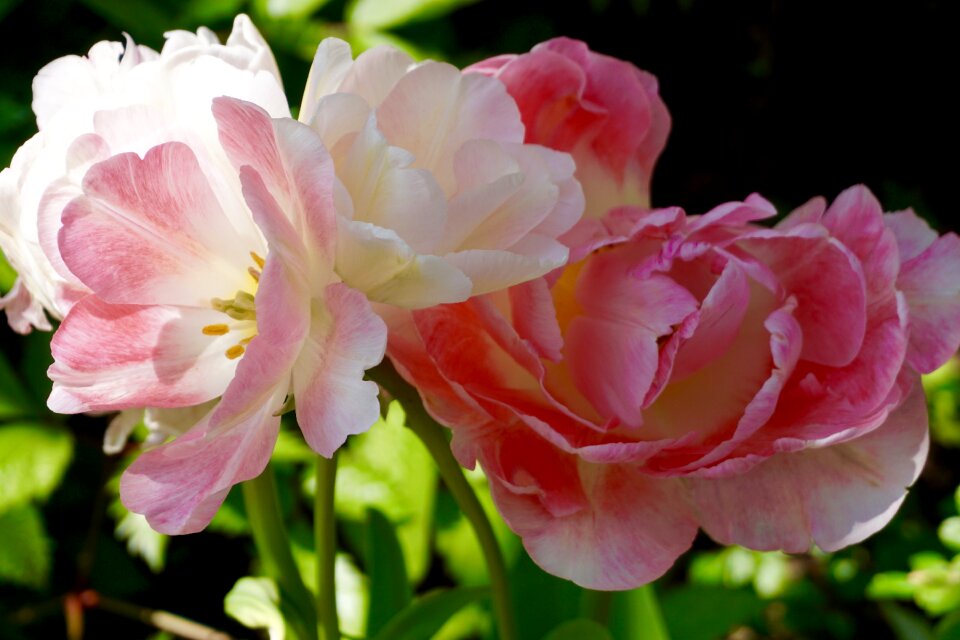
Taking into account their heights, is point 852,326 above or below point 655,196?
above

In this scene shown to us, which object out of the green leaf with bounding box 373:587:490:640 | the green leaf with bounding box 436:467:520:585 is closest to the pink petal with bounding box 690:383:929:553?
the green leaf with bounding box 373:587:490:640

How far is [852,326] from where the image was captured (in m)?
0.46

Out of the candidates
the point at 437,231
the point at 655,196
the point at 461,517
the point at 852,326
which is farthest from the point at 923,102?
the point at 437,231

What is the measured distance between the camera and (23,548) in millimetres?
912

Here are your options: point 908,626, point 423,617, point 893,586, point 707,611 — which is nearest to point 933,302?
point 423,617

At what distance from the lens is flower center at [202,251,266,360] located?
1.50 feet

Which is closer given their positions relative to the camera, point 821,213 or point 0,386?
point 821,213

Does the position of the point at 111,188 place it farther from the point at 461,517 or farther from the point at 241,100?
the point at 461,517

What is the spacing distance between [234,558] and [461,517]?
0.36 metres

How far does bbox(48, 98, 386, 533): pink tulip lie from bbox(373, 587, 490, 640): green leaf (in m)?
0.16

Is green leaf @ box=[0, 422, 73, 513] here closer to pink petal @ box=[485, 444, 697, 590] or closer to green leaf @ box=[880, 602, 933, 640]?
pink petal @ box=[485, 444, 697, 590]

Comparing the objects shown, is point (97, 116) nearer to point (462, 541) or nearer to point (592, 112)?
point (592, 112)

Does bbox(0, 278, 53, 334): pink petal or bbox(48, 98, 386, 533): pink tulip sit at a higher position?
bbox(48, 98, 386, 533): pink tulip

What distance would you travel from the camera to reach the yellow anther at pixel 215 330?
17.9 inches
